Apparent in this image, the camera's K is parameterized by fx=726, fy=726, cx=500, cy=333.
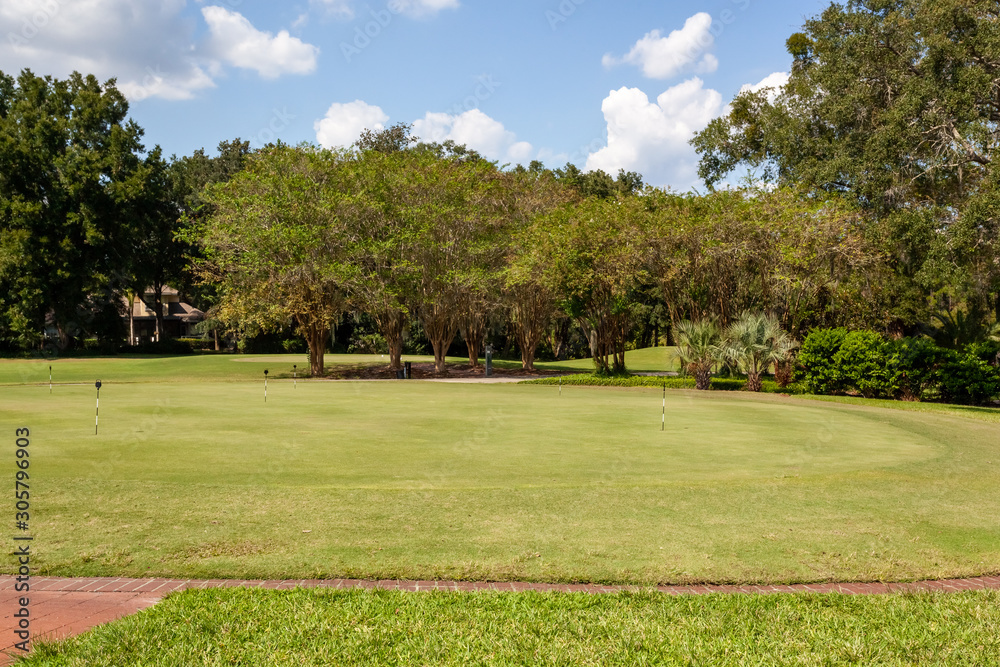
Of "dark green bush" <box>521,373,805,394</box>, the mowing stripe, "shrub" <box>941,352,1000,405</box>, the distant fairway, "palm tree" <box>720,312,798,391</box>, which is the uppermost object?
"palm tree" <box>720,312,798,391</box>

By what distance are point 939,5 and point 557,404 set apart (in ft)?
58.3

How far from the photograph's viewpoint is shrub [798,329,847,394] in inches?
1058

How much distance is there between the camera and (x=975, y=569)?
7.08 m

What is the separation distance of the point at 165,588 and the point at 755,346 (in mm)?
25466

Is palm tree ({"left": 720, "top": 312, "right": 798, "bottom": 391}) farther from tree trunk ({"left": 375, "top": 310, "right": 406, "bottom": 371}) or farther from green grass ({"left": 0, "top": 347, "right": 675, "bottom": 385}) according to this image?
tree trunk ({"left": 375, "top": 310, "right": 406, "bottom": 371})

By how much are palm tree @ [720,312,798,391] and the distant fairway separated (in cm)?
1101

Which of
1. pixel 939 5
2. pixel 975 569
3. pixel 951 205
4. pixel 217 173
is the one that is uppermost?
pixel 217 173

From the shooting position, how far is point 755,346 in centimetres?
2817

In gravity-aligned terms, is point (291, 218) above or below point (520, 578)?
above

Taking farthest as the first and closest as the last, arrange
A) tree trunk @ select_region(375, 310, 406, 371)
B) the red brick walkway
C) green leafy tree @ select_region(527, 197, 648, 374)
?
1. tree trunk @ select_region(375, 310, 406, 371)
2. green leafy tree @ select_region(527, 197, 648, 374)
3. the red brick walkway

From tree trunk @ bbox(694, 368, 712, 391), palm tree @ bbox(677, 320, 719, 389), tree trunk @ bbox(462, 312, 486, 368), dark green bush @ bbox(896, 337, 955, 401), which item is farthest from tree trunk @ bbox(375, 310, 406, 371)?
dark green bush @ bbox(896, 337, 955, 401)

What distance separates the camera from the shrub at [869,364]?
998 inches

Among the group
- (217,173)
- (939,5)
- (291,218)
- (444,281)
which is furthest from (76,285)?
(939,5)

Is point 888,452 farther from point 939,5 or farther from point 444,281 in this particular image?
point 444,281
